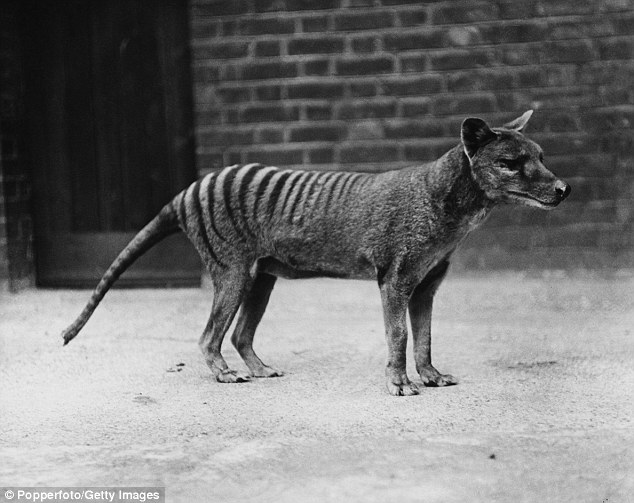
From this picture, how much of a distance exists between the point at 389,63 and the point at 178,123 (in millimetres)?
1835

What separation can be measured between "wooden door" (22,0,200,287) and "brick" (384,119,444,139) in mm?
1700

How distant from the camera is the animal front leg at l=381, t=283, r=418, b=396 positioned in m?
4.78

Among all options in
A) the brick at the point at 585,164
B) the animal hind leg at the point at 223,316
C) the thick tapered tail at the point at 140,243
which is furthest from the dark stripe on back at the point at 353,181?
the brick at the point at 585,164

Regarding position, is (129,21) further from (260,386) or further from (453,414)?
(453,414)

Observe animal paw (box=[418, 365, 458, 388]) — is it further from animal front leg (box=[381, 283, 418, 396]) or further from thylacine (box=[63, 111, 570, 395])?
animal front leg (box=[381, 283, 418, 396])

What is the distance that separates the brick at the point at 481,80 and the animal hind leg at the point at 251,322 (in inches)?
110

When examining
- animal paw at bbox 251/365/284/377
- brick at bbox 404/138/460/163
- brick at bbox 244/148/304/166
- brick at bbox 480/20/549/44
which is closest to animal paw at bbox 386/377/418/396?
animal paw at bbox 251/365/284/377

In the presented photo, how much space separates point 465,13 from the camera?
24.1 ft

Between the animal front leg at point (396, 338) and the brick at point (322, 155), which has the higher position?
the brick at point (322, 155)

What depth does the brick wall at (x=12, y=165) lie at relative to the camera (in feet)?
26.1

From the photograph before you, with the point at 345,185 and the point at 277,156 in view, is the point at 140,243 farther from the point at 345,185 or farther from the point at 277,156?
the point at 277,156

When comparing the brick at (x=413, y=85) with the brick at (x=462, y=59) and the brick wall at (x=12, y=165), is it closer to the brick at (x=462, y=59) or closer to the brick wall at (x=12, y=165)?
the brick at (x=462, y=59)

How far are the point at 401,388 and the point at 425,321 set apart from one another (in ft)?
1.40

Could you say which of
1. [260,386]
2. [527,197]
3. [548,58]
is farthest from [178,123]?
[527,197]
